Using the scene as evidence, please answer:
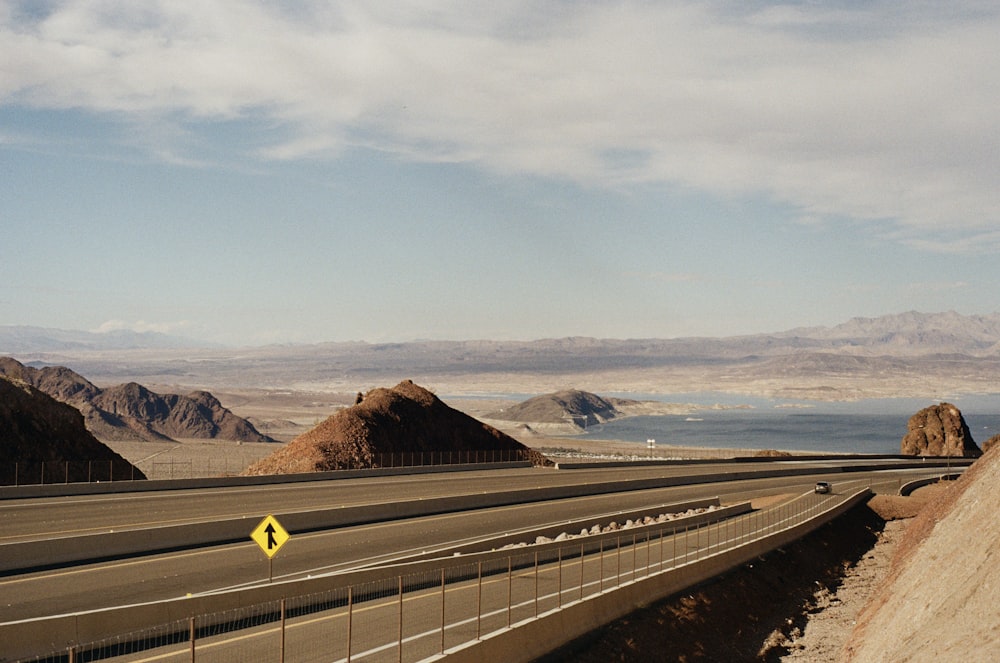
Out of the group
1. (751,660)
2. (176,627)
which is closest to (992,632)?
(751,660)

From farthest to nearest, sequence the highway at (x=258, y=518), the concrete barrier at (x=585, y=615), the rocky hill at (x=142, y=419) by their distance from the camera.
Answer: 1. the rocky hill at (x=142, y=419)
2. the highway at (x=258, y=518)
3. the concrete barrier at (x=585, y=615)

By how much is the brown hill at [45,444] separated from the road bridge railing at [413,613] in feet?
134

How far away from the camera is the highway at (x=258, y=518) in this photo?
26641 mm

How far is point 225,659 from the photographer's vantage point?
66.0ft

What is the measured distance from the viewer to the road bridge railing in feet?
65.9

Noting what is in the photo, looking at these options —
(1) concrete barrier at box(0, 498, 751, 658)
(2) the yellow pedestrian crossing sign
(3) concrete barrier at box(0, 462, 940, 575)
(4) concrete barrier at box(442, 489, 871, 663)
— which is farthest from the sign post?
(3) concrete barrier at box(0, 462, 940, 575)

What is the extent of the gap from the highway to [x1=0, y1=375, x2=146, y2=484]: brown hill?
18046 millimetres

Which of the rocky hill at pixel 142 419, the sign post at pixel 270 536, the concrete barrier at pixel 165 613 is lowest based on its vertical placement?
the rocky hill at pixel 142 419

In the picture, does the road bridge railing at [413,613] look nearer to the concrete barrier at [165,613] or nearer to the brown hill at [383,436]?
the concrete barrier at [165,613]

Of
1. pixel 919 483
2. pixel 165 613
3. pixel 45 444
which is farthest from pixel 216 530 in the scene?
pixel 919 483

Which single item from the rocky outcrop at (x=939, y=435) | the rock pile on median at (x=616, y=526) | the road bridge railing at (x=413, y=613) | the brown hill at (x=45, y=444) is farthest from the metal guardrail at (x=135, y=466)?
the rocky outcrop at (x=939, y=435)

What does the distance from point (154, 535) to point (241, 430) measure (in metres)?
162

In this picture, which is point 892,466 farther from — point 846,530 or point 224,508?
point 224,508

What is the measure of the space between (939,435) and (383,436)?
68534mm
